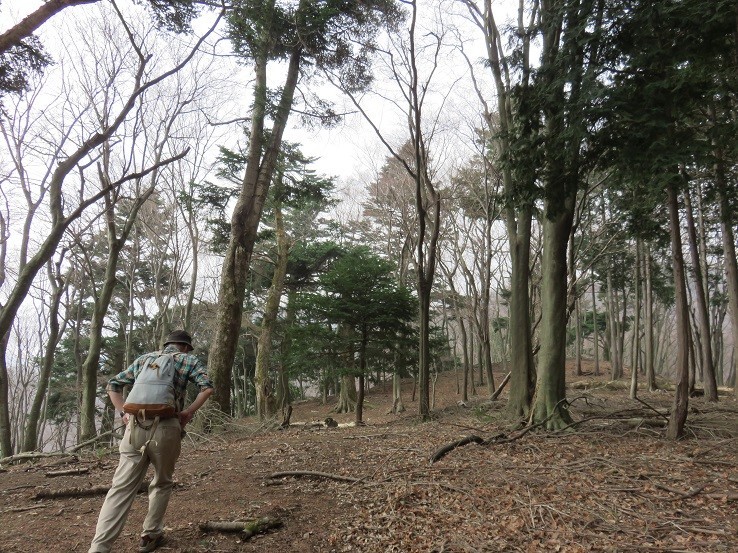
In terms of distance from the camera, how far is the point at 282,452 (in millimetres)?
6648

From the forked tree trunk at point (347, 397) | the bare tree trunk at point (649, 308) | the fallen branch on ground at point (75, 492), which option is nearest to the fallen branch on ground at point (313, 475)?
the fallen branch on ground at point (75, 492)

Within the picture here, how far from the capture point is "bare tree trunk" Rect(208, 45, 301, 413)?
9.65 m

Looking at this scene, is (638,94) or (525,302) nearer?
(638,94)

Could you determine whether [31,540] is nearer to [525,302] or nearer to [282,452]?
[282,452]

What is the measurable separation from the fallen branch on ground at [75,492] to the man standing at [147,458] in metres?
1.46

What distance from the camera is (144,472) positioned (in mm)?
3480

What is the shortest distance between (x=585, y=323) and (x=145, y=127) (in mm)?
32504

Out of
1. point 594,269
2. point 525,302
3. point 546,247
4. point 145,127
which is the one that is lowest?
point 525,302

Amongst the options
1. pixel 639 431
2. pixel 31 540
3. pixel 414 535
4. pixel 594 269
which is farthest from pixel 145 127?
pixel 594 269

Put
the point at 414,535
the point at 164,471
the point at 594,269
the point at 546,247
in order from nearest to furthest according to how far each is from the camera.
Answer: the point at 164,471 < the point at 414,535 < the point at 546,247 < the point at 594,269

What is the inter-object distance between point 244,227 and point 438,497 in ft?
24.5

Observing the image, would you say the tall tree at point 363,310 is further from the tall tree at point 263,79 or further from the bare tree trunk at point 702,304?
the bare tree trunk at point 702,304

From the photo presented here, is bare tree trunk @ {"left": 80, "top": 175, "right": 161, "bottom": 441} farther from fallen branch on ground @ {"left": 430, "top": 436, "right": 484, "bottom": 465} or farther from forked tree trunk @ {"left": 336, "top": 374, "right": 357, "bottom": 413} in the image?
forked tree trunk @ {"left": 336, "top": 374, "right": 357, "bottom": 413}

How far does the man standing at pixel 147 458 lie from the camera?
3268 millimetres
